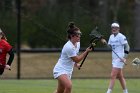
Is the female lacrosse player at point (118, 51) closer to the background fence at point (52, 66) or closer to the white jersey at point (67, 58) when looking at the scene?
the white jersey at point (67, 58)

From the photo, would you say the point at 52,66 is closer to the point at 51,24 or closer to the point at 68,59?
the point at 51,24

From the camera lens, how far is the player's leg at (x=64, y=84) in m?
14.9

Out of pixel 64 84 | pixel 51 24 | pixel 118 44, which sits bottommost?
pixel 51 24

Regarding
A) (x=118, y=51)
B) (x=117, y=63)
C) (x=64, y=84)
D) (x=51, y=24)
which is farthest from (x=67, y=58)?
(x=51, y=24)

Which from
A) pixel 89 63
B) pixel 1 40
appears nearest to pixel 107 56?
pixel 89 63

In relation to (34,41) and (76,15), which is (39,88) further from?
(34,41)

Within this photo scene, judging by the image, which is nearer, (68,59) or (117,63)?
(68,59)

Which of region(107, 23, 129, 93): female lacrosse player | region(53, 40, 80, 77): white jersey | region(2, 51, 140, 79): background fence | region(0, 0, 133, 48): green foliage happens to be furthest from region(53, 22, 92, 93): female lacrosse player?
region(0, 0, 133, 48): green foliage

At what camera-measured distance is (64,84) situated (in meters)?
14.9

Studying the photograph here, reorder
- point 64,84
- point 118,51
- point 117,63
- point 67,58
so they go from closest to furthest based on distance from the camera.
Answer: point 64,84 < point 67,58 < point 117,63 < point 118,51

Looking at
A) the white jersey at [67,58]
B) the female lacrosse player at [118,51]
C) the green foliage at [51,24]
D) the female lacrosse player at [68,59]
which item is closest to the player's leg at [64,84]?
the female lacrosse player at [68,59]

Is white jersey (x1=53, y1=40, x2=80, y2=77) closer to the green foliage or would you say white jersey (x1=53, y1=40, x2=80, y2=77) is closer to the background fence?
the background fence

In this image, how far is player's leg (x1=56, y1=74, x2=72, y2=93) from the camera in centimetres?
1488

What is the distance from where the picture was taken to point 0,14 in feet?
94.9
